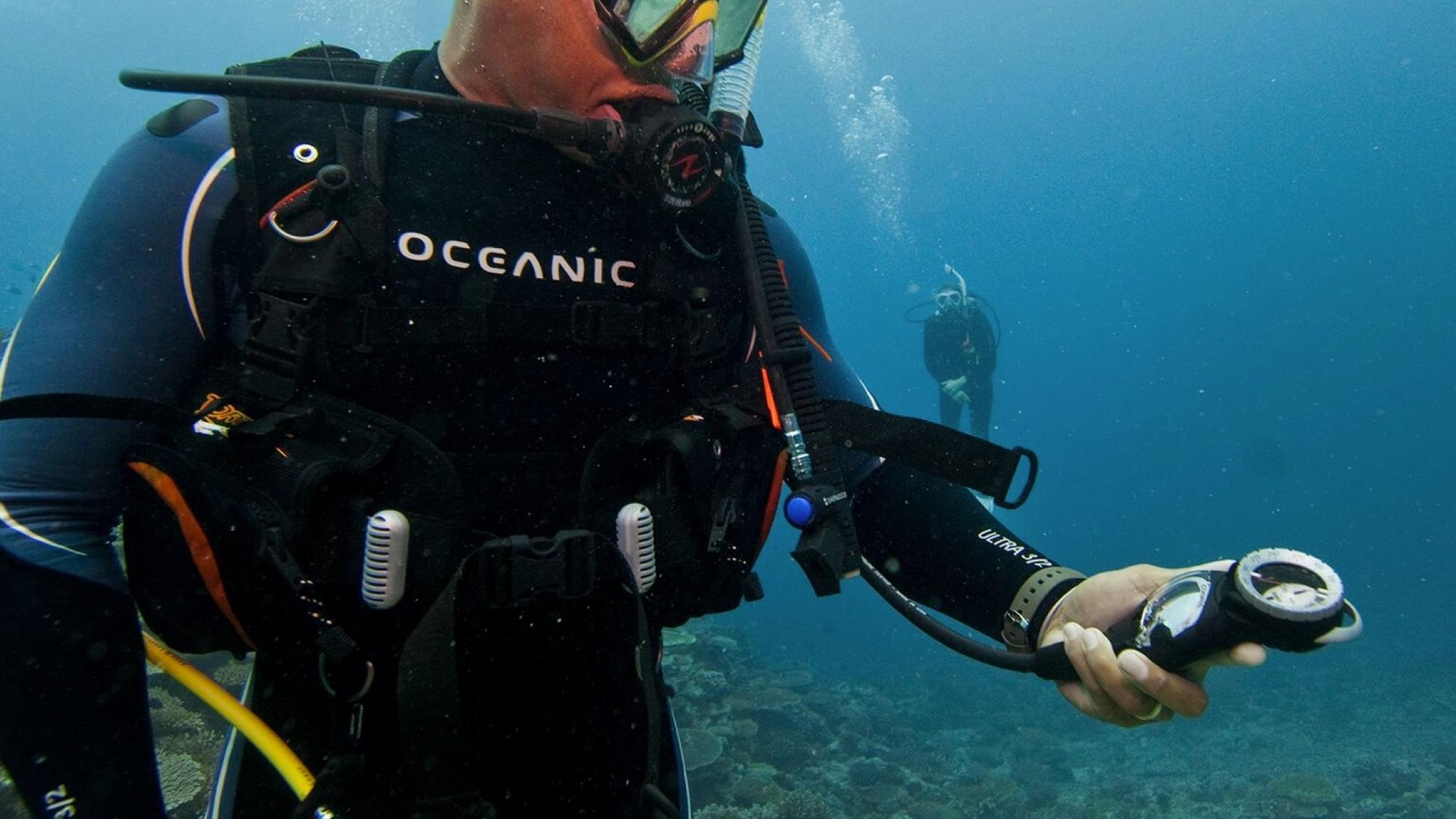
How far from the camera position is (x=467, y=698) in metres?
1.46

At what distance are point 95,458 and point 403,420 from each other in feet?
1.90

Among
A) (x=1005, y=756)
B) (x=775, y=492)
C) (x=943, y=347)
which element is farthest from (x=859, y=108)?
(x=775, y=492)

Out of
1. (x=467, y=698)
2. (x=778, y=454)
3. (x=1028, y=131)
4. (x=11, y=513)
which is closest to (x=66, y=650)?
(x=11, y=513)

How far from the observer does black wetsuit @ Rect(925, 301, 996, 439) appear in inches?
622

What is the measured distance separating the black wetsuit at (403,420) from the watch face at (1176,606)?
1.62 ft

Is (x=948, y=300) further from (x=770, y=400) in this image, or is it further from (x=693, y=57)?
(x=770, y=400)

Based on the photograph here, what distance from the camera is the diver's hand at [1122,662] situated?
1.30m

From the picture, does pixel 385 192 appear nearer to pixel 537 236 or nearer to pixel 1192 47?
pixel 537 236

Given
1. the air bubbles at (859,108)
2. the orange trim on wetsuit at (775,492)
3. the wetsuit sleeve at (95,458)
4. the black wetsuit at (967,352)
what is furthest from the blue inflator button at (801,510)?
the air bubbles at (859,108)

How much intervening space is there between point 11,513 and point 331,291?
26.4 inches

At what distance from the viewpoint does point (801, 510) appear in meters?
1.62

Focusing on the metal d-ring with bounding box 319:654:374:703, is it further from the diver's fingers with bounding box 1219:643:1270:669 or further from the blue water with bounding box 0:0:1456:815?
the blue water with bounding box 0:0:1456:815

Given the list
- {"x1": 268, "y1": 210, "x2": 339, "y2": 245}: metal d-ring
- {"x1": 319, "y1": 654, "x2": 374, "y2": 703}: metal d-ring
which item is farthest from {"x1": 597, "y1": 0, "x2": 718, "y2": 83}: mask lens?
{"x1": 319, "y1": 654, "x2": 374, "y2": 703}: metal d-ring

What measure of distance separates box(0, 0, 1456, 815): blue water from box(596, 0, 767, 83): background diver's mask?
20.2 meters
